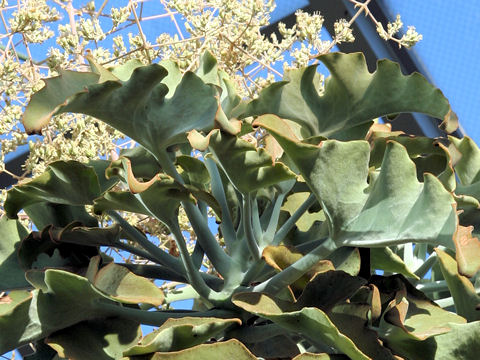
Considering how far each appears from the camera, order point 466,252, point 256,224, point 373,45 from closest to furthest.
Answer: point 466,252 → point 256,224 → point 373,45

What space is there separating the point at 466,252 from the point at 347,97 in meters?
0.14

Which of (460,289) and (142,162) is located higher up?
(142,162)

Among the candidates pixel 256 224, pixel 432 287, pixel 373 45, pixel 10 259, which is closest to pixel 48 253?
pixel 10 259

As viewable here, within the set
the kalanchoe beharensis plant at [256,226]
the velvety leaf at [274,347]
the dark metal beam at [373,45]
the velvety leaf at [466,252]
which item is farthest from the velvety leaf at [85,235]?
the dark metal beam at [373,45]

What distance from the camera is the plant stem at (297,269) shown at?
38cm

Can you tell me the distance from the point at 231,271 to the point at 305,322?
83mm

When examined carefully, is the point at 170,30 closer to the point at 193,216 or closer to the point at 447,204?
the point at 193,216

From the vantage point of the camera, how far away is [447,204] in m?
0.33

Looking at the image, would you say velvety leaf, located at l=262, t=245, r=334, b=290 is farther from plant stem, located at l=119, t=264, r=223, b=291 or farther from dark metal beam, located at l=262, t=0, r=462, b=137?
dark metal beam, located at l=262, t=0, r=462, b=137

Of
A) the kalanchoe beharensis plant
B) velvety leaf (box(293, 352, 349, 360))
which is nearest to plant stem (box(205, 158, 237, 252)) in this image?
the kalanchoe beharensis plant

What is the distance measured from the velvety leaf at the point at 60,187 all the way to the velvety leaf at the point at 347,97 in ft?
0.32

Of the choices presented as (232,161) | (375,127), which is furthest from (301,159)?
(375,127)

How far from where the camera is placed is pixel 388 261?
17.6 inches

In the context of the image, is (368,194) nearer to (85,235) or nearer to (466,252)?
(466,252)
